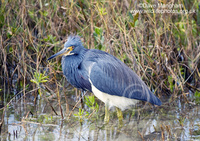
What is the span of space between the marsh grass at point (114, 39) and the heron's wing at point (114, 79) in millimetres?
325

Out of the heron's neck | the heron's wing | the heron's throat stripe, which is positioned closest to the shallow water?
the heron's wing

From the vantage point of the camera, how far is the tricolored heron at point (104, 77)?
4.24 m

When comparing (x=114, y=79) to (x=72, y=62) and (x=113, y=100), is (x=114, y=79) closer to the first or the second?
(x=113, y=100)

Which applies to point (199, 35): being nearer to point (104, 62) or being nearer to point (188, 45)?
point (188, 45)

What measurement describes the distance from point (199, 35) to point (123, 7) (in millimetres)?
1316

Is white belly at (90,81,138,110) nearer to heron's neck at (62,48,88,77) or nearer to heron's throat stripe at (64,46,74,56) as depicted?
heron's neck at (62,48,88,77)

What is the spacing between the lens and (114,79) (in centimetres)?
435

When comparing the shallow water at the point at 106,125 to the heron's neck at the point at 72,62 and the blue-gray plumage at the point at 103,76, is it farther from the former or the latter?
the heron's neck at the point at 72,62

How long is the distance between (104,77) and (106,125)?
2.01ft

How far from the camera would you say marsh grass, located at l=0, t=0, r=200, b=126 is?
4750 millimetres

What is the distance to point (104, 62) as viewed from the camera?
428 centimetres

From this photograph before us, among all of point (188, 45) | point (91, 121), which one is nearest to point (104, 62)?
point (91, 121)

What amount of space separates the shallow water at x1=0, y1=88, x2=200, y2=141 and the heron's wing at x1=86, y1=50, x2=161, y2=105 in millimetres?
334

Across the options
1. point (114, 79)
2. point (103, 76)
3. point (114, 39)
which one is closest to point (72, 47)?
point (103, 76)
